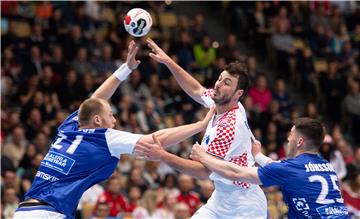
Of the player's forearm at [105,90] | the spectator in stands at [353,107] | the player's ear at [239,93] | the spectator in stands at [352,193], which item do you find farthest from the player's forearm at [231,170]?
the spectator in stands at [353,107]

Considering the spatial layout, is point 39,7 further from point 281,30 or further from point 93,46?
point 281,30

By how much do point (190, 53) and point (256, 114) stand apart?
2677 millimetres

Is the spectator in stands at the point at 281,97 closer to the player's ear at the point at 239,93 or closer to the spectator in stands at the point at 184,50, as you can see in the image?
the spectator in stands at the point at 184,50

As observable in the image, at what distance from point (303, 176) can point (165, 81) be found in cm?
1239

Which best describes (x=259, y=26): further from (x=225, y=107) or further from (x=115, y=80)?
(x=225, y=107)

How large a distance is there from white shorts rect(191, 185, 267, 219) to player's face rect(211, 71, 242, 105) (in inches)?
44.0

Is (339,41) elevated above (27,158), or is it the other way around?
(339,41)

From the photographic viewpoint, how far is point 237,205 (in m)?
10.4

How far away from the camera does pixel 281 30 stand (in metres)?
25.3

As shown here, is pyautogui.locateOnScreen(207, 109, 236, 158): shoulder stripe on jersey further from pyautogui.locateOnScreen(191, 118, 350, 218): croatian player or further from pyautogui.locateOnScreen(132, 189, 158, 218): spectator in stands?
pyautogui.locateOnScreen(132, 189, 158, 218): spectator in stands

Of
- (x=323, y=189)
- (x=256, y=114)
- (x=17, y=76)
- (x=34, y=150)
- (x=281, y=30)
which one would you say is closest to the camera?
(x=323, y=189)

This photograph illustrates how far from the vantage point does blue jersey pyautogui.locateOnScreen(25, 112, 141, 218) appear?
9.81 m

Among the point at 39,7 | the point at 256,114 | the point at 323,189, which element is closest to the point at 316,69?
the point at 256,114

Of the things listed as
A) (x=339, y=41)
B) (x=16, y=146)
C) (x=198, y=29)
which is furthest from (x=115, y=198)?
(x=339, y=41)
